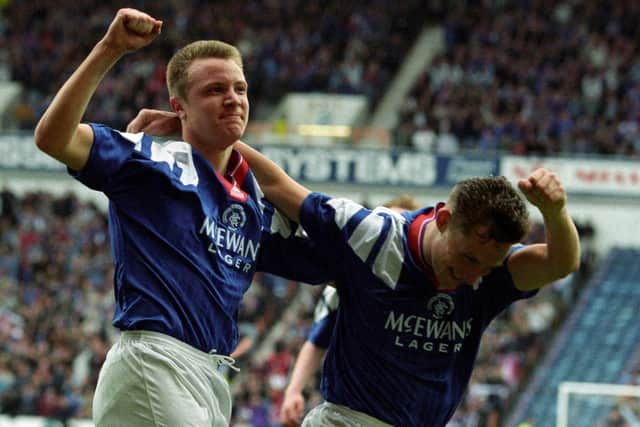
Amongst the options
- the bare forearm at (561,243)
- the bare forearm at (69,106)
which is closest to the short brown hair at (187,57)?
the bare forearm at (69,106)

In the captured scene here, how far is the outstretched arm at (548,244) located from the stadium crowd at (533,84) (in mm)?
18417

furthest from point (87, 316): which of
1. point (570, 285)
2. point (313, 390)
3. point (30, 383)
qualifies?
point (570, 285)

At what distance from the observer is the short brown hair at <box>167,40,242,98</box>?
456cm

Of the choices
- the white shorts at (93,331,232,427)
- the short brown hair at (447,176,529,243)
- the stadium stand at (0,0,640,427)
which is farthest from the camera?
the stadium stand at (0,0,640,427)

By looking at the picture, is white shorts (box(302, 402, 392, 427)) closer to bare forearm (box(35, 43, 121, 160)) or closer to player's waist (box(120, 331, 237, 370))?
player's waist (box(120, 331, 237, 370))

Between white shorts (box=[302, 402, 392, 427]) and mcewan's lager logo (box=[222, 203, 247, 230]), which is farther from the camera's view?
white shorts (box=[302, 402, 392, 427])

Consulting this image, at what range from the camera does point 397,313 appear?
15.6 ft

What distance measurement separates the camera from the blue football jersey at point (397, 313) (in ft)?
15.5

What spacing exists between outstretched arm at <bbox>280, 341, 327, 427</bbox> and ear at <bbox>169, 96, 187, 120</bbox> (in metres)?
1.83

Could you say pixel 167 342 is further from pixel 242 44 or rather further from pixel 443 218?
pixel 242 44

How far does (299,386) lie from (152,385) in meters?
1.90

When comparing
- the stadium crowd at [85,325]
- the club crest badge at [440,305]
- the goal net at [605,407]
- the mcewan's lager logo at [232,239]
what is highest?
the mcewan's lager logo at [232,239]

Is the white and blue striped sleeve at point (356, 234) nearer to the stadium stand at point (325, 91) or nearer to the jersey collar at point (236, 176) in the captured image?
the jersey collar at point (236, 176)

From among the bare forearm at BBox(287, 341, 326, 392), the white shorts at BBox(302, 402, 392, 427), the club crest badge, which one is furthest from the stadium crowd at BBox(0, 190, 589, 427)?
the club crest badge
